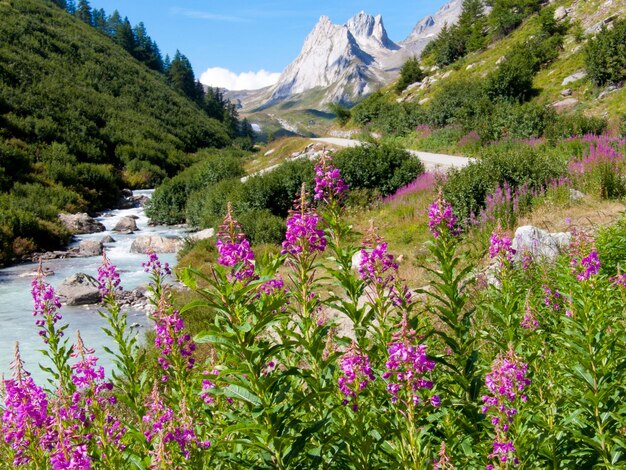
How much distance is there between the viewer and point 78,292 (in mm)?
13805

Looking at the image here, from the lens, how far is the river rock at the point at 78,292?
13.6 metres

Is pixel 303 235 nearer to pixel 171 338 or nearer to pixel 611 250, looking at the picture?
pixel 171 338

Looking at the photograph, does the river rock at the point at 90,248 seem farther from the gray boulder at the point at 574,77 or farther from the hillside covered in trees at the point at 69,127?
the gray boulder at the point at 574,77

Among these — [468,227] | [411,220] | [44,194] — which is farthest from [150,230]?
[468,227]

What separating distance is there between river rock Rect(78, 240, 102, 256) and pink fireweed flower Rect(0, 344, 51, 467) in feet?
59.6

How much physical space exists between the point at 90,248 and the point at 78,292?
22.2 ft

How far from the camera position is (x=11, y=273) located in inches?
663

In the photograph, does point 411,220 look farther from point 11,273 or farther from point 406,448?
point 11,273

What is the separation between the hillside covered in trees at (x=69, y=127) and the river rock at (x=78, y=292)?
236 inches

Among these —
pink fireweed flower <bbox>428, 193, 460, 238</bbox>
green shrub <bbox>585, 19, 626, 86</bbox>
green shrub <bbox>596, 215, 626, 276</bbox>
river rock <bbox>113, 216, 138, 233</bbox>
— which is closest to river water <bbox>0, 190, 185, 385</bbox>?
river rock <bbox>113, 216, 138, 233</bbox>

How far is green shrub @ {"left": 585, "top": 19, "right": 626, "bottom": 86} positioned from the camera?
24.0 m

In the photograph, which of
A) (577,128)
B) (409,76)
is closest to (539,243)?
(577,128)

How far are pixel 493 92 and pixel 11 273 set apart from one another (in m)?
28.0

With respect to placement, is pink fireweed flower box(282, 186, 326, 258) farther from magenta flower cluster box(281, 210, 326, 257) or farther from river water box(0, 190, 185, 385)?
river water box(0, 190, 185, 385)
